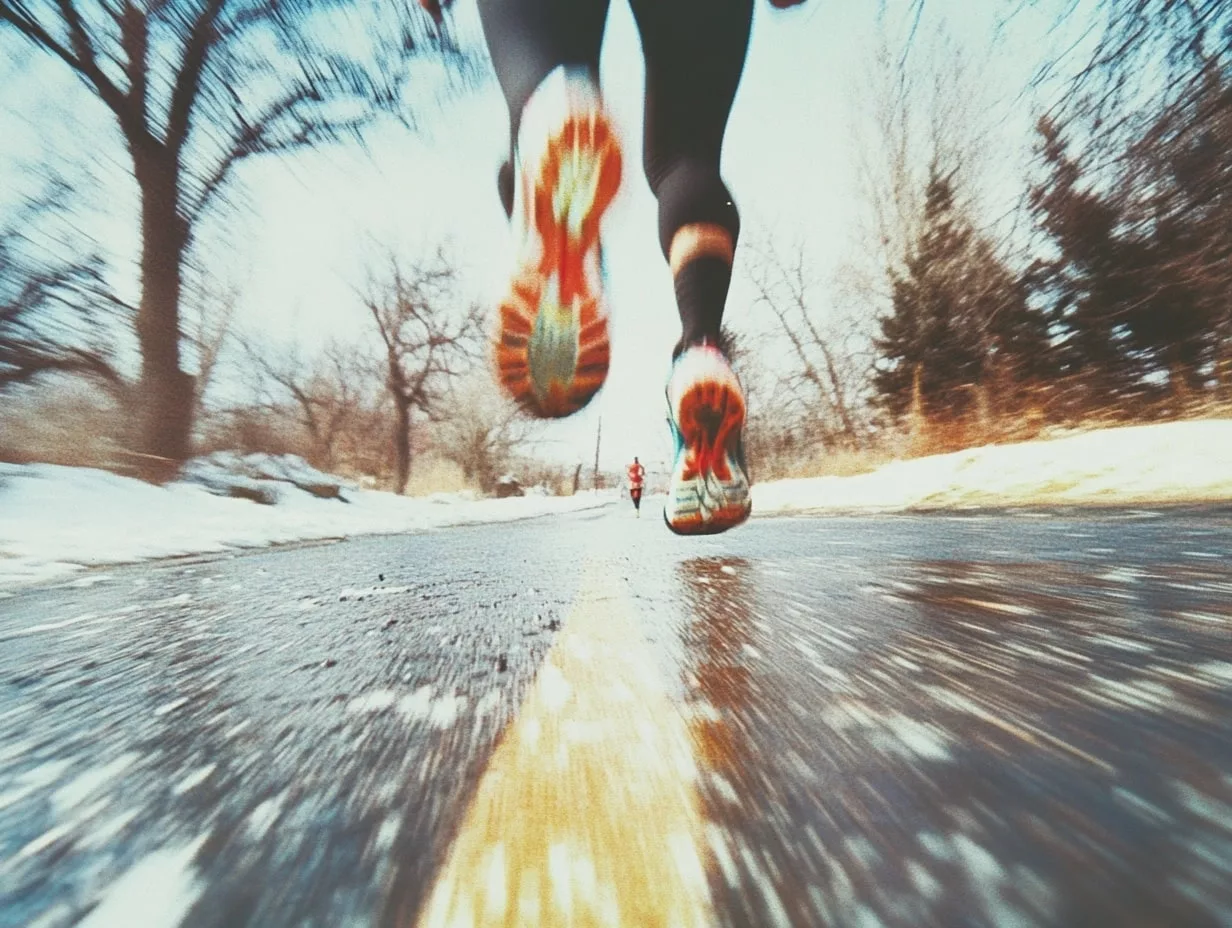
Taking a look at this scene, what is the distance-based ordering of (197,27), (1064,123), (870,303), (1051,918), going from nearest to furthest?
(1051,918), (1064,123), (197,27), (870,303)

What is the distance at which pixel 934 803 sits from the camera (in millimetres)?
240

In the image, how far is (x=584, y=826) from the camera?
9.7 inches

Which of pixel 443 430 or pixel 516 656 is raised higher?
pixel 443 430

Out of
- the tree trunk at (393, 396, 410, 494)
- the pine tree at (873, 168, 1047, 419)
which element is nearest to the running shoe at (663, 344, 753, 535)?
the pine tree at (873, 168, 1047, 419)

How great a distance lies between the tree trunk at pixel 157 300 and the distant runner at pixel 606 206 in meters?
4.49

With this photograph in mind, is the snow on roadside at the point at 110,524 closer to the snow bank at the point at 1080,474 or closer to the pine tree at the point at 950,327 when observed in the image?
the snow bank at the point at 1080,474

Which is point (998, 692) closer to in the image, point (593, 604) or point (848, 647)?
point (848, 647)

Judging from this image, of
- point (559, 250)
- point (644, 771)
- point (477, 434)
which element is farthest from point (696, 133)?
point (477, 434)

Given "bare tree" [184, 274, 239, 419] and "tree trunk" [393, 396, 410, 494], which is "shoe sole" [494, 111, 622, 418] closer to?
"bare tree" [184, 274, 239, 419]

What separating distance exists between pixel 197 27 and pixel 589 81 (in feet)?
16.8

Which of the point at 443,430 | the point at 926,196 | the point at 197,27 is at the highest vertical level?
the point at 926,196

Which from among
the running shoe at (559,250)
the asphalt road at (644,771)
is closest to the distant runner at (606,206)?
the running shoe at (559,250)

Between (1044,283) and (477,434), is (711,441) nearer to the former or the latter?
(1044,283)

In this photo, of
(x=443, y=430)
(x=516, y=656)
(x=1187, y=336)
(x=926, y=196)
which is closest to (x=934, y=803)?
(x=516, y=656)
